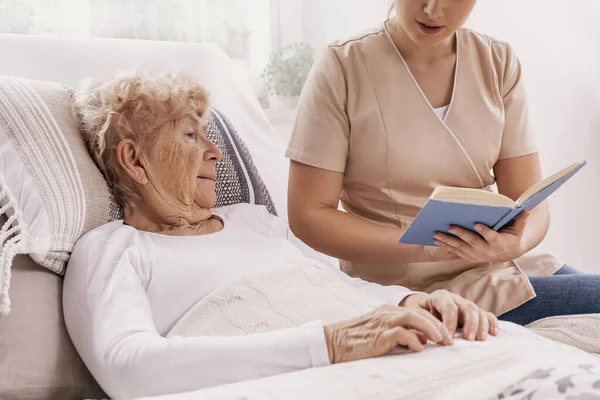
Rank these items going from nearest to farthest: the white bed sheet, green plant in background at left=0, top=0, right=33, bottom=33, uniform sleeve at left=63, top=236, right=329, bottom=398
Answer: the white bed sheet
uniform sleeve at left=63, top=236, right=329, bottom=398
green plant in background at left=0, top=0, right=33, bottom=33

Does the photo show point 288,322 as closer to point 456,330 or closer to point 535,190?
point 456,330

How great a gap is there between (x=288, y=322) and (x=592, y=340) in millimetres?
570

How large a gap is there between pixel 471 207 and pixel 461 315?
0.18m

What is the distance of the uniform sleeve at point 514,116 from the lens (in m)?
1.71

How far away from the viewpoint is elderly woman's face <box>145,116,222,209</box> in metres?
1.48

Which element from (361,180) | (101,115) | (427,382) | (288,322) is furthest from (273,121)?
(427,382)

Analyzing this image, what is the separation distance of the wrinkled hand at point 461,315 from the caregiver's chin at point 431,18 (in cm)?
57

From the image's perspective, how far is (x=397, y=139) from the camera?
162 cm

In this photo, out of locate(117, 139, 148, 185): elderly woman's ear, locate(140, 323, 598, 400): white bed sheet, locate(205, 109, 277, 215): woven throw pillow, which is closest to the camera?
locate(140, 323, 598, 400): white bed sheet

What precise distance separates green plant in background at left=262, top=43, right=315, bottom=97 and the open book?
5.47ft

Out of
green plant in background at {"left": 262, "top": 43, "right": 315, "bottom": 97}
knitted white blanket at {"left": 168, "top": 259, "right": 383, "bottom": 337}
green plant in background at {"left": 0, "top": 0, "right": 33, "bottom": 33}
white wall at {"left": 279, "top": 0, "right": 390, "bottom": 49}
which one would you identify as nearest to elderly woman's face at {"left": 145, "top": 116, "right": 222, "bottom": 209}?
knitted white blanket at {"left": 168, "top": 259, "right": 383, "bottom": 337}

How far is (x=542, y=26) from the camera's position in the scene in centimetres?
338

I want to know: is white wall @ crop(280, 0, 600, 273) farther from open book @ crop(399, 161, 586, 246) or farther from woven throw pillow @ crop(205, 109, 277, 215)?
open book @ crop(399, 161, 586, 246)

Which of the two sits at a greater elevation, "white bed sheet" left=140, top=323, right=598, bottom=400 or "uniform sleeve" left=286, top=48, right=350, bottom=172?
"uniform sleeve" left=286, top=48, right=350, bottom=172
